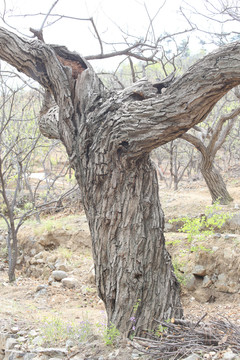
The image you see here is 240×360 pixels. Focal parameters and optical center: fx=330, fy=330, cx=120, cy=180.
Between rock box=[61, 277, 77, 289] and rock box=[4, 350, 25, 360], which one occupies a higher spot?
rock box=[4, 350, 25, 360]

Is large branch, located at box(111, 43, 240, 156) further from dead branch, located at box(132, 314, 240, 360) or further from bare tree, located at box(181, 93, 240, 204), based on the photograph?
bare tree, located at box(181, 93, 240, 204)

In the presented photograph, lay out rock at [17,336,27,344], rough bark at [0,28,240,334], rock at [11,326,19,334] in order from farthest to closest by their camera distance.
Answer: rock at [11,326,19,334] < rock at [17,336,27,344] < rough bark at [0,28,240,334]

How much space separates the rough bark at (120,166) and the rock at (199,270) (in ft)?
7.50

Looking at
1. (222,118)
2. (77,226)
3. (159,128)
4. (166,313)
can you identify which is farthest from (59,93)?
(77,226)

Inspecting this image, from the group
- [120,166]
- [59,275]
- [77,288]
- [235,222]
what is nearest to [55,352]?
[120,166]

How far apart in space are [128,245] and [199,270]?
2.80 m

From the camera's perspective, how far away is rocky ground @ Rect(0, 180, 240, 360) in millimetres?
3076

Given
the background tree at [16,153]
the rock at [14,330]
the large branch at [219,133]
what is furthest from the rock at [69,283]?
the large branch at [219,133]

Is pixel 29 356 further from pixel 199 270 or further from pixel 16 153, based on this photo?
pixel 16 153

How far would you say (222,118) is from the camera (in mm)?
6961

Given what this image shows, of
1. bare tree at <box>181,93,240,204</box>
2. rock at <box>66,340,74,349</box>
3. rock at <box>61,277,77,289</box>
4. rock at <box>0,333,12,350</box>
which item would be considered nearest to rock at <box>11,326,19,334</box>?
rock at <box>0,333,12,350</box>

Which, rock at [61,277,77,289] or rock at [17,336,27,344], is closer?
rock at [17,336,27,344]

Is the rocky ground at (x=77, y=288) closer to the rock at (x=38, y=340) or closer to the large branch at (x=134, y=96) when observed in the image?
the rock at (x=38, y=340)

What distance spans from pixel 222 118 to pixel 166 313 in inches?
198
